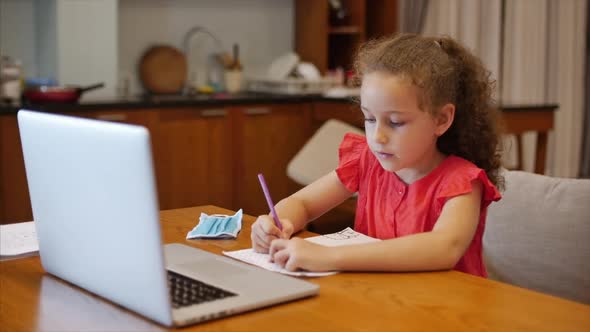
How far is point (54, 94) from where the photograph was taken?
3959mm

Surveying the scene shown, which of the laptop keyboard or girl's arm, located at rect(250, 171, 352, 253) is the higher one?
girl's arm, located at rect(250, 171, 352, 253)

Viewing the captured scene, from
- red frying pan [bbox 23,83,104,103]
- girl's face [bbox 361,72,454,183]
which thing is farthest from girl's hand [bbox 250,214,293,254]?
red frying pan [bbox 23,83,104,103]

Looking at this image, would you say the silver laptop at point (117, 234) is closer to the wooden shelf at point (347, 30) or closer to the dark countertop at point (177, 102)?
the dark countertop at point (177, 102)

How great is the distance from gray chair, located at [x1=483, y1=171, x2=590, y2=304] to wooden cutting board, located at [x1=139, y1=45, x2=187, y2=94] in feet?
10.2

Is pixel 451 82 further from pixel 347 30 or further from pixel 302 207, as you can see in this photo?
pixel 347 30

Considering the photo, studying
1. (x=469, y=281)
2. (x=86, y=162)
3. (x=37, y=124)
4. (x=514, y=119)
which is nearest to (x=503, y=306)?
(x=469, y=281)

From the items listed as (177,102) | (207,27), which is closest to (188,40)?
(207,27)

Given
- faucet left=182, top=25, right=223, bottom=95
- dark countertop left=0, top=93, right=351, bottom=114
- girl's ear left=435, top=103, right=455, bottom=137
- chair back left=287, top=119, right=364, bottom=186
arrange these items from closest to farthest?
1. girl's ear left=435, top=103, right=455, bottom=137
2. chair back left=287, top=119, right=364, bottom=186
3. dark countertop left=0, top=93, right=351, bottom=114
4. faucet left=182, top=25, right=223, bottom=95

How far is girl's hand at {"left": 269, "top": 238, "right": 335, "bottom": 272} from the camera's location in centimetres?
141

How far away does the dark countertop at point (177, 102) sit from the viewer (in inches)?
154

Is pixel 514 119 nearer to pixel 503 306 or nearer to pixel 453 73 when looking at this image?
pixel 453 73

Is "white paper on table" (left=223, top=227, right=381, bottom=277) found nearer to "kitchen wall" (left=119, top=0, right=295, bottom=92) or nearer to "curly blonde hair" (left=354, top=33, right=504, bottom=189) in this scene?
"curly blonde hair" (left=354, top=33, right=504, bottom=189)

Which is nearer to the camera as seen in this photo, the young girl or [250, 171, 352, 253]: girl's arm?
the young girl

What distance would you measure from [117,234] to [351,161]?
822 millimetres
